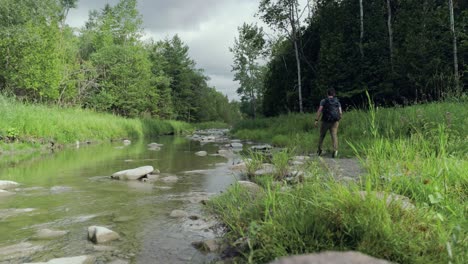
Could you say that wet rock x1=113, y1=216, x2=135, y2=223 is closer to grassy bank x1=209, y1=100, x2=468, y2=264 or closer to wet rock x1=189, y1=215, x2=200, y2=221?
wet rock x1=189, y1=215, x2=200, y2=221

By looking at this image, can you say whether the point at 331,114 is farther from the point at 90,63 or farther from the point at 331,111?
the point at 90,63

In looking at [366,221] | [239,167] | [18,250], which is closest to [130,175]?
[239,167]

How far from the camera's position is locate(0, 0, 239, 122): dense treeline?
21.0 meters

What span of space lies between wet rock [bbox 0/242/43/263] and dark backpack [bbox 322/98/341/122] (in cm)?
869

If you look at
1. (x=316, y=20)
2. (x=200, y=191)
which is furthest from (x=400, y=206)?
(x=316, y=20)

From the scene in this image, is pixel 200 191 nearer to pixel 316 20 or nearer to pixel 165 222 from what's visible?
pixel 165 222

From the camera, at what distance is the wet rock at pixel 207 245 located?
3408 millimetres

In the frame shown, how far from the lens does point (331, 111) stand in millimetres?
10453

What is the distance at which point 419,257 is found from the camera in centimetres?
228

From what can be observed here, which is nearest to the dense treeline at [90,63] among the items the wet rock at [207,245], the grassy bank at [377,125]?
the grassy bank at [377,125]

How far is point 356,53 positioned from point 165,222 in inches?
890

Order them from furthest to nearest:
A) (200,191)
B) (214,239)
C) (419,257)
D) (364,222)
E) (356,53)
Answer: (356,53), (200,191), (214,239), (364,222), (419,257)

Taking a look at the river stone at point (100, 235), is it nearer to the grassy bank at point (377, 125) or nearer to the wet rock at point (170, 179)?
the grassy bank at point (377, 125)

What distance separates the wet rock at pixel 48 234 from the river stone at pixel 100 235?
0.39 metres
